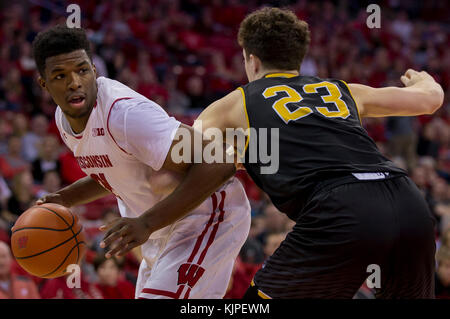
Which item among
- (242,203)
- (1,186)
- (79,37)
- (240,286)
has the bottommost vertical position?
(240,286)

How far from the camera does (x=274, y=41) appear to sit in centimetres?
306

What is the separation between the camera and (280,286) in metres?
2.67

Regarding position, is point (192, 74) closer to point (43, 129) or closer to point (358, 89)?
point (43, 129)

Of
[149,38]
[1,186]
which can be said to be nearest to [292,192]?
[1,186]

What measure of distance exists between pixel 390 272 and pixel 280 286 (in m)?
0.50

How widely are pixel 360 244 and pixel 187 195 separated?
90 cm

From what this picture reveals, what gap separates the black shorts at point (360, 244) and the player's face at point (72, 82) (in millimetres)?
1351

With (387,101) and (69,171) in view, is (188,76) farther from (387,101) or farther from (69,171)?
(387,101)

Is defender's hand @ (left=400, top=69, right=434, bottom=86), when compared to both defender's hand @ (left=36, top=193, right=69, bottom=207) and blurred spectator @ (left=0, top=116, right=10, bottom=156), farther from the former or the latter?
blurred spectator @ (left=0, top=116, right=10, bottom=156)

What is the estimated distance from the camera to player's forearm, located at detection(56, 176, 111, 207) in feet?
12.4

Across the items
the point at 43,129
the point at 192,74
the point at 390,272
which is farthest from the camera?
the point at 192,74

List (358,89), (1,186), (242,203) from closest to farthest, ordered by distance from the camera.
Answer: (358,89), (242,203), (1,186)

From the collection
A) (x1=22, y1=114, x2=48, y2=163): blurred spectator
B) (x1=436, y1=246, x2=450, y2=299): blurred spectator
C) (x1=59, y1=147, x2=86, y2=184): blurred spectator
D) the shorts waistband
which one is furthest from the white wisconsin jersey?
(x1=22, y1=114, x2=48, y2=163): blurred spectator

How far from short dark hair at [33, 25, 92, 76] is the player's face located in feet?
0.09
